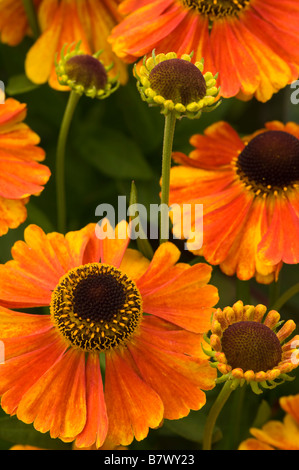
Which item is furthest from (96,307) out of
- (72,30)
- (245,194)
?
(72,30)

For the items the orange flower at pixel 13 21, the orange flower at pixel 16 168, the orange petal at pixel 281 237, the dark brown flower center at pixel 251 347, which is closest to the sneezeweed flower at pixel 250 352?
the dark brown flower center at pixel 251 347

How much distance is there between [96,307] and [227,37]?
295mm

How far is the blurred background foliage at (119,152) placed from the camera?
699 millimetres

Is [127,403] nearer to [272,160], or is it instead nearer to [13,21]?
[272,160]

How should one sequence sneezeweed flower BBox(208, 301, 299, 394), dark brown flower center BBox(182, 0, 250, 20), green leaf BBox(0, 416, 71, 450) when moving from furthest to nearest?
1. dark brown flower center BBox(182, 0, 250, 20)
2. green leaf BBox(0, 416, 71, 450)
3. sneezeweed flower BBox(208, 301, 299, 394)

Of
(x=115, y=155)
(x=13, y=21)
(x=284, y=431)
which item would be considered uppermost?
(x=13, y=21)

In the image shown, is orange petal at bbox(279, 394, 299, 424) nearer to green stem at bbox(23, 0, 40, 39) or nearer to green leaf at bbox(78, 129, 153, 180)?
green leaf at bbox(78, 129, 153, 180)

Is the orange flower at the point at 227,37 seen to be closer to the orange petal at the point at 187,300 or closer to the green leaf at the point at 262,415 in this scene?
the orange petal at the point at 187,300

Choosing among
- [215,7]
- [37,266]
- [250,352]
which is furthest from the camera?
[215,7]

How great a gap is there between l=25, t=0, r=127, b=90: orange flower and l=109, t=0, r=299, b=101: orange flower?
0.22 ft

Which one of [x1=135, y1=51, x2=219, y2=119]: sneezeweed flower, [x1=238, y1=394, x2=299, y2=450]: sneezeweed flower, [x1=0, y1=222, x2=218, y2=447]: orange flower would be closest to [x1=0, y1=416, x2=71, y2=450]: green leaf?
[x1=0, y1=222, x2=218, y2=447]: orange flower

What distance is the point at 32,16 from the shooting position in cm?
74

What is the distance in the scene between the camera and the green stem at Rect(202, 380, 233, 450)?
0.50 meters
